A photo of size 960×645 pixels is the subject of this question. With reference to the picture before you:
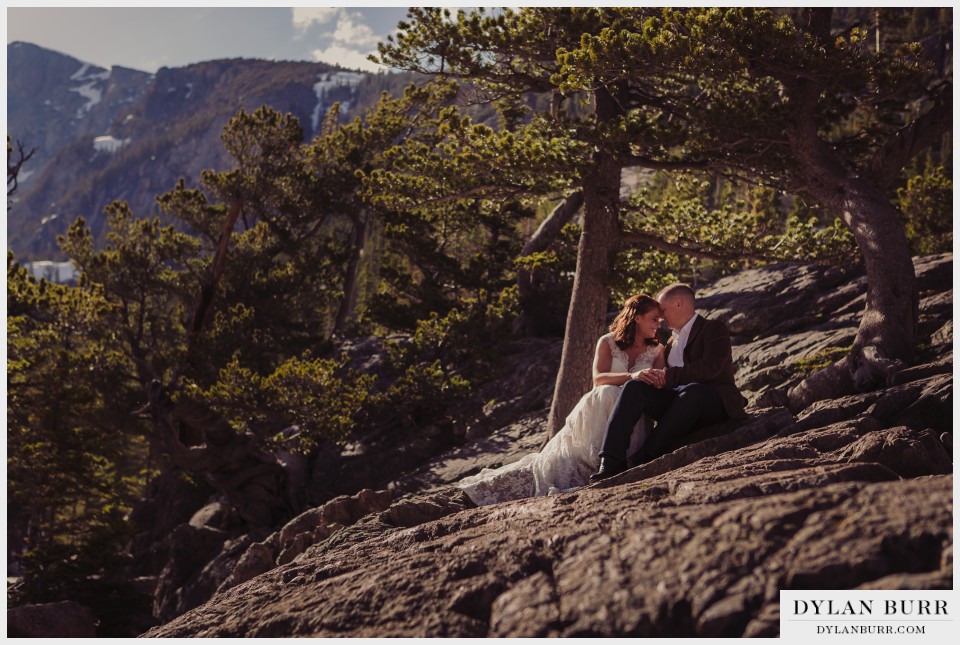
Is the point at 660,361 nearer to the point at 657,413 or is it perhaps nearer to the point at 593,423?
the point at 657,413

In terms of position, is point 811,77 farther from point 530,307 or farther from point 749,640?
point 530,307

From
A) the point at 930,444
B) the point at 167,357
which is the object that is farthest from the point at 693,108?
the point at 167,357

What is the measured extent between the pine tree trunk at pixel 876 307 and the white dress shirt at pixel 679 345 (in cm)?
187

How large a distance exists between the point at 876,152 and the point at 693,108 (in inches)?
95.3

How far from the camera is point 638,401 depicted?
20.4 feet

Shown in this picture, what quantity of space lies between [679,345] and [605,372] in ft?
2.39

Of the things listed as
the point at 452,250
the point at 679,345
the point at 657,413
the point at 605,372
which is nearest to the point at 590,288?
the point at 605,372

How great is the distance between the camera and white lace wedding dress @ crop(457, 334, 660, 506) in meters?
6.61

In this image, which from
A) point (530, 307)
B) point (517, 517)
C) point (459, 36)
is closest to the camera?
point (517, 517)

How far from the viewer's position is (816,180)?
9.45 meters

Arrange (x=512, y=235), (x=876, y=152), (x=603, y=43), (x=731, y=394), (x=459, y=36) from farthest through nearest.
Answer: (x=512, y=235) → (x=459, y=36) → (x=876, y=152) → (x=603, y=43) → (x=731, y=394)

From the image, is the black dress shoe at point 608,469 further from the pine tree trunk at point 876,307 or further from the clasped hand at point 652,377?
the pine tree trunk at point 876,307

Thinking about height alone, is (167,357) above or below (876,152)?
below

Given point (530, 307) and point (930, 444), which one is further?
point (530, 307)
